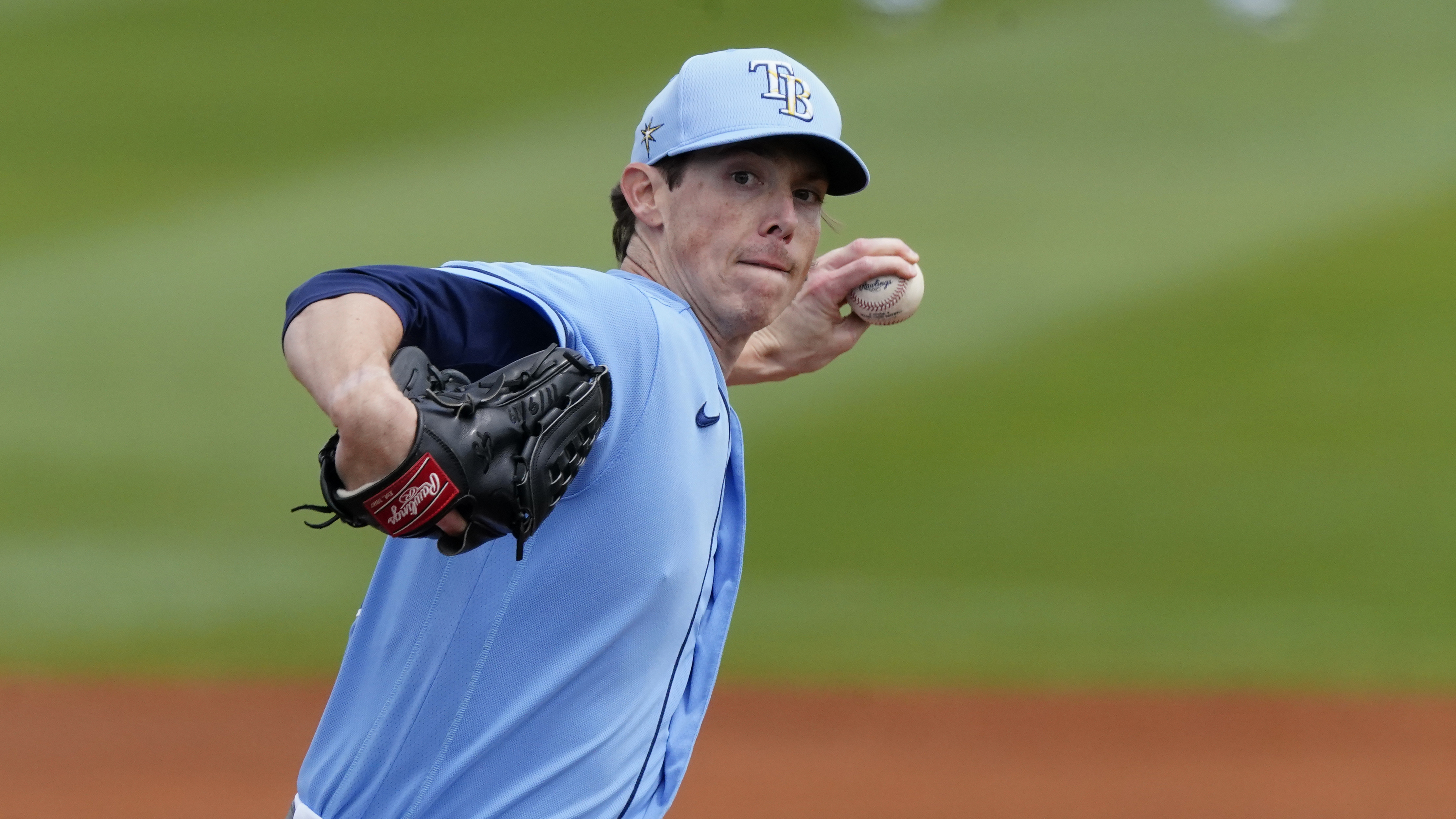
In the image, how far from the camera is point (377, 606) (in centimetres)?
129

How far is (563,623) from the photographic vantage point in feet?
3.83

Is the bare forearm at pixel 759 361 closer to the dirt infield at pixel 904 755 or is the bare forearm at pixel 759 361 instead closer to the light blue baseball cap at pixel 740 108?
the light blue baseball cap at pixel 740 108

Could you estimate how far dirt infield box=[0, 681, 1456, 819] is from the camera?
10.4 ft

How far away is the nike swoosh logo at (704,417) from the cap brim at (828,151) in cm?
30

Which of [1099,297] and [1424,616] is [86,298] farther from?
[1424,616]

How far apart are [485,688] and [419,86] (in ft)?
9.94

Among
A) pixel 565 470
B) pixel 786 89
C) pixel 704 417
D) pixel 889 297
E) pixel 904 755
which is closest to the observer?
pixel 565 470

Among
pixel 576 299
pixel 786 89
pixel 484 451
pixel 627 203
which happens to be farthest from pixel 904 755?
pixel 484 451

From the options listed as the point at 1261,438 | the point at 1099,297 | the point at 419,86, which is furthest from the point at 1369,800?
the point at 419,86

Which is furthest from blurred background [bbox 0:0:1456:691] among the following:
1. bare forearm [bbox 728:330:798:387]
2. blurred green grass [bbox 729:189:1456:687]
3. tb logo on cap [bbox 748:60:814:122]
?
tb logo on cap [bbox 748:60:814:122]

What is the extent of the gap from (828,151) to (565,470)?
0.62 meters

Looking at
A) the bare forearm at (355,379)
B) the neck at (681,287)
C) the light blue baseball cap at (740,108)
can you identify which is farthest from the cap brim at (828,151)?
the bare forearm at (355,379)

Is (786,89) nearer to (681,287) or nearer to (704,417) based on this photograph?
(681,287)

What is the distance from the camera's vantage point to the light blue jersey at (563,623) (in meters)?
1.14
